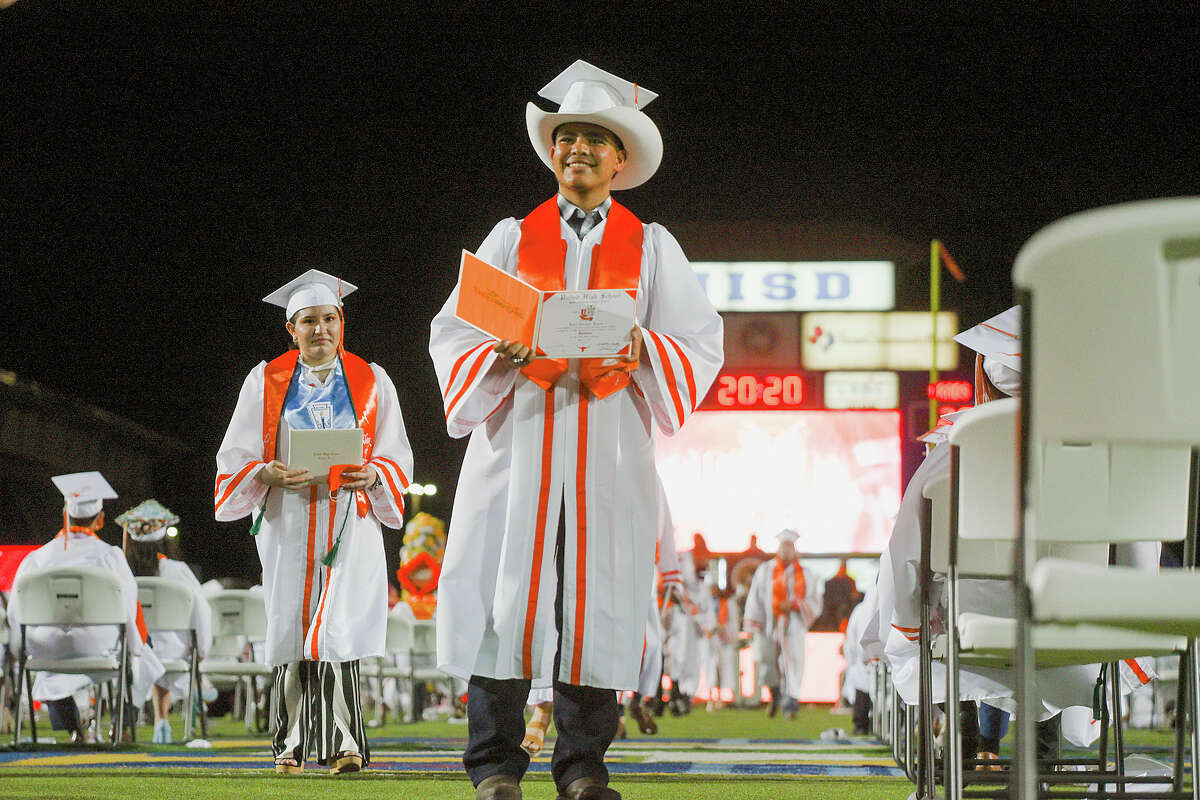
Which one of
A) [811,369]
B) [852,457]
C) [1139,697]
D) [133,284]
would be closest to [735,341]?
[811,369]

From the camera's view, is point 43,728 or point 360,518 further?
point 43,728

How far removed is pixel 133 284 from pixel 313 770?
73.9 ft

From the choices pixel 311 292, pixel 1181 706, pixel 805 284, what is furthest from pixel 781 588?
pixel 1181 706

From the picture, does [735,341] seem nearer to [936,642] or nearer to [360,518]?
[360,518]

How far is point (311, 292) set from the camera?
19.8 ft

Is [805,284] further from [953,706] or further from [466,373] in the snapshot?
[953,706]

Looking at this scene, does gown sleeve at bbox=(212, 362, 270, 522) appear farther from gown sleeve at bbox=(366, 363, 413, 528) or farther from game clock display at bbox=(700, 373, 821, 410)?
game clock display at bbox=(700, 373, 821, 410)

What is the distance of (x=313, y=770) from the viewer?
19.7 feet

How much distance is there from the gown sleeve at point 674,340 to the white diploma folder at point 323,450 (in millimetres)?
→ 1977

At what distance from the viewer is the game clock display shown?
71.2 feet

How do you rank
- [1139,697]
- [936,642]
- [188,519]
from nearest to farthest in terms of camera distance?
[936,642], [1139,697], [188,519]

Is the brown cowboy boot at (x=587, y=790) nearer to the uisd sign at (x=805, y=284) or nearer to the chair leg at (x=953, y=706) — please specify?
the chair leg at (x=953, y=706)

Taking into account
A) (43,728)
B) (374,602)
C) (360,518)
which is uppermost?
(360,518)

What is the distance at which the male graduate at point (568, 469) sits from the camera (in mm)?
3686
